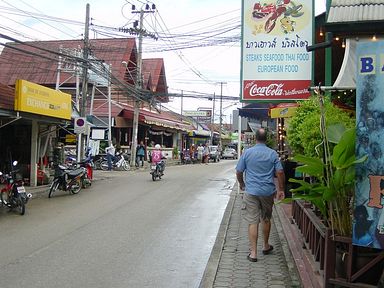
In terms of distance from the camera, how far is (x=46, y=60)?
33750mm

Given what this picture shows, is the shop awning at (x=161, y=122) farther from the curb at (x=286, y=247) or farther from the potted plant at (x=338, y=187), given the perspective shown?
the potted plant at (x=338, y=187)

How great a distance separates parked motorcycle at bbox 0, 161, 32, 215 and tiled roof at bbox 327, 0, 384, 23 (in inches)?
327

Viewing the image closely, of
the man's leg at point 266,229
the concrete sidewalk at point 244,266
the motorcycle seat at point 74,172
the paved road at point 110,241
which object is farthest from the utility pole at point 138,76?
the man's leg at point 266,229

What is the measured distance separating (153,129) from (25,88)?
86.4 feet

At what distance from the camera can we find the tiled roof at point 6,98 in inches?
510

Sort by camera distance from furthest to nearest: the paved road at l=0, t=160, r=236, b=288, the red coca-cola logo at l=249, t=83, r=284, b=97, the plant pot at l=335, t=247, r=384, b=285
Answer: the red coca-cola logo at l=249, t=83, r=284, b=97
the paved road at l=0, t=160, r=236, b=288
the plant pot at l=335, t=247, r=384, b=285

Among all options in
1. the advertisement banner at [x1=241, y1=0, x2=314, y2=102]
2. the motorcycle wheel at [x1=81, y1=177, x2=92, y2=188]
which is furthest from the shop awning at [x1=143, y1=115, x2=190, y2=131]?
the advertisement banner at [x1=241, y1=0, x2=314, y2=102]

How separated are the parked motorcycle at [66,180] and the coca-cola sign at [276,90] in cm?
687

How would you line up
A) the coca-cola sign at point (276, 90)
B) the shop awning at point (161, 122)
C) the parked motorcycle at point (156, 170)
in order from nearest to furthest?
the coca-cola sign at point (276, 90) → the parked motorcycle at point (156, 170) → the shop awning at point (161, 122)

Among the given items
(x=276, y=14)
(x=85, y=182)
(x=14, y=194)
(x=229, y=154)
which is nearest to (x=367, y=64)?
(x=276, y=14)

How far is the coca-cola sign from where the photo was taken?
420 inches

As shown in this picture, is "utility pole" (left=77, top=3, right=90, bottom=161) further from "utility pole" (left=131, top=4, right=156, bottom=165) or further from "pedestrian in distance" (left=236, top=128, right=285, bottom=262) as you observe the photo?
"pedestrian in distance" (left=236, top=128, right=285, bottom=262)

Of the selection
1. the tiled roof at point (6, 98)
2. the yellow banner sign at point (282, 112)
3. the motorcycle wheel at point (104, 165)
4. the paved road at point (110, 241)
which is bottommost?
the paved road at point (110, 241)

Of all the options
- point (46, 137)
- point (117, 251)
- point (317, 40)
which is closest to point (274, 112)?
point (317, 40)
